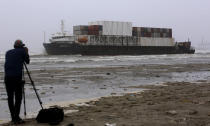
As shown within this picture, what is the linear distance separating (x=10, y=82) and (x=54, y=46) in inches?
2497

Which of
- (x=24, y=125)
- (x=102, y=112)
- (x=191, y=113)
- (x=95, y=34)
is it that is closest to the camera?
(x=24, y=125)

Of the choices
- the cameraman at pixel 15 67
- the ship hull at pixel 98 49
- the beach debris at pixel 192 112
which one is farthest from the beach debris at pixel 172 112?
the ship hull at pixel 98 49

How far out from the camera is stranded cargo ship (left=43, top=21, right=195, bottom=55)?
70.2m

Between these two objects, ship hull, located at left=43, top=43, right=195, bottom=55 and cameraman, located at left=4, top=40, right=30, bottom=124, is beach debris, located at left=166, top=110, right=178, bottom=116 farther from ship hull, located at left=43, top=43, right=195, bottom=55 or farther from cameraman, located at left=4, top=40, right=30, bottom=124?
ship hull, located at left=43, top=43, right=195, bottom=55

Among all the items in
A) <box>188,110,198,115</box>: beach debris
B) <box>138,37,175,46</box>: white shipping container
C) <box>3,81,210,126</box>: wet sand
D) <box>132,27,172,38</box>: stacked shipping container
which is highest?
<box>132,27,172,38</box>: stacked shipping container

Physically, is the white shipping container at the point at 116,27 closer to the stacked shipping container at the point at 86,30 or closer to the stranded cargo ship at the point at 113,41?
the stranded cargo ship at the point at 113,41

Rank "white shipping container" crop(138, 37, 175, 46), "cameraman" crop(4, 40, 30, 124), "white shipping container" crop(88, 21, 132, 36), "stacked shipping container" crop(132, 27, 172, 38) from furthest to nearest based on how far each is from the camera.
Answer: "stacked shipping container" crop(132, 27, 172, 38) → "white shipping container" crop(138, 37, 175, 46) → "white shipping container" crop(88, 21, 132, 36) → "cameraman" crop(4, 40, 30, 124)

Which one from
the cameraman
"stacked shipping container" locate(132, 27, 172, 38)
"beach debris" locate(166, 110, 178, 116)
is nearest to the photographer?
the cameraman

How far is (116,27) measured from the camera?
82.7 m

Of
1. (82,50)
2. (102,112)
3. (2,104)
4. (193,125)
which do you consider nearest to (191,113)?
(193,125)

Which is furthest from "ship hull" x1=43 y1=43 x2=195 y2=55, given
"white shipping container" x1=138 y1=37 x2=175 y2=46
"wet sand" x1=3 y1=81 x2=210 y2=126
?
"wet sand" x1=3 y1=81 x2=210 y2=126

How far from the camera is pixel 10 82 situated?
7.31 metres

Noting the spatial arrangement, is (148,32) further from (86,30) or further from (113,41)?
(86,30)

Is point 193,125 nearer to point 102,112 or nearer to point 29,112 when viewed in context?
point 102,112
